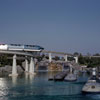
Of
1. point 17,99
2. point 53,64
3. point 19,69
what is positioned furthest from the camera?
point 53,64

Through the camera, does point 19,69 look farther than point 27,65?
Yes

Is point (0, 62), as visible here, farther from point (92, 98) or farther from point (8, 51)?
point (92, 98)

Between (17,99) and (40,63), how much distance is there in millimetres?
105538

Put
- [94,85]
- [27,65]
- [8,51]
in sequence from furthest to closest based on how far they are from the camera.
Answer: [27,65] < [8,51] < [94,85]

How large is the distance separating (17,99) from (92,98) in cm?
895

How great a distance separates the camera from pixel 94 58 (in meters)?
152

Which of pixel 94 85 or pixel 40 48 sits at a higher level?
pixel 40 48

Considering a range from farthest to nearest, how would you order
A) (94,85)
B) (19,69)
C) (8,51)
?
(19,69)
(8,51)
(94,85)

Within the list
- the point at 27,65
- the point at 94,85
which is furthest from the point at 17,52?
the point at 94,85

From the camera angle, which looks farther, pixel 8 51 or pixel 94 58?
pixel 94 58

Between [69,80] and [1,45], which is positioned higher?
[1,45]

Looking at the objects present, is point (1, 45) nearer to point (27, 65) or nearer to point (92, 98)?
point (27, 65)

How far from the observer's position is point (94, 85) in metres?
39.1

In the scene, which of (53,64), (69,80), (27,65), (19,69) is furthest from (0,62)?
(69,80)
